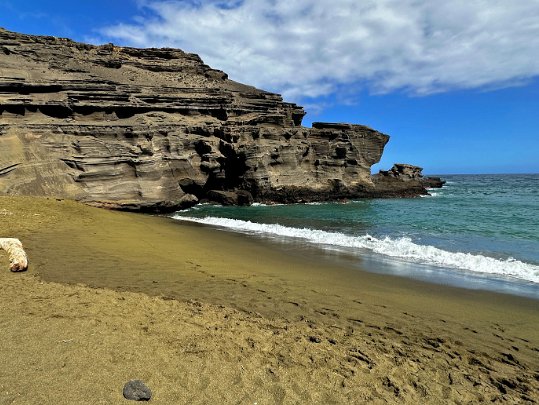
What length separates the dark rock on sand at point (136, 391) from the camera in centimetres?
375

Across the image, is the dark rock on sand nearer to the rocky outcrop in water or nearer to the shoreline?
the shoreline

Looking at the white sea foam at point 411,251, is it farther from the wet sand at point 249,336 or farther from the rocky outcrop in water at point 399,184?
the rocky outcrop in water at point 399,184

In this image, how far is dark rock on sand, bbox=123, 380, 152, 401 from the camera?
12.3 ft

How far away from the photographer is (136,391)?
150 inches

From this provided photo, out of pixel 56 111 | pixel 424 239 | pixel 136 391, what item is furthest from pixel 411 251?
pixel 56 111

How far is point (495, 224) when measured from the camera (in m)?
22.2

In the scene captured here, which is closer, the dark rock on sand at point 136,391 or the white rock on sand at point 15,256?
the dark rock on sand at point 136,391

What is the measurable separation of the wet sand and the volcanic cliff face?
17956 mm

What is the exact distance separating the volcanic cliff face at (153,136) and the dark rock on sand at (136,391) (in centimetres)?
2446

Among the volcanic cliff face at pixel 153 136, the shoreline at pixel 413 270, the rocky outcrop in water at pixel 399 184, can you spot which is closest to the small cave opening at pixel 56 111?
the volcanic cliff face at pixel 153 136

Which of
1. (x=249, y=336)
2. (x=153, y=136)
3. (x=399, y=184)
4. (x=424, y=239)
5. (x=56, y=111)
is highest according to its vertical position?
(x=56, y=111)

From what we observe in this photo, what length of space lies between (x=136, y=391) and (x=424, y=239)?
54.4 feet

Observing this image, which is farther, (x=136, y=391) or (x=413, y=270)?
(x=413, y=270)

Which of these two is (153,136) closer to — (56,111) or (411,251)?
(56,111)
